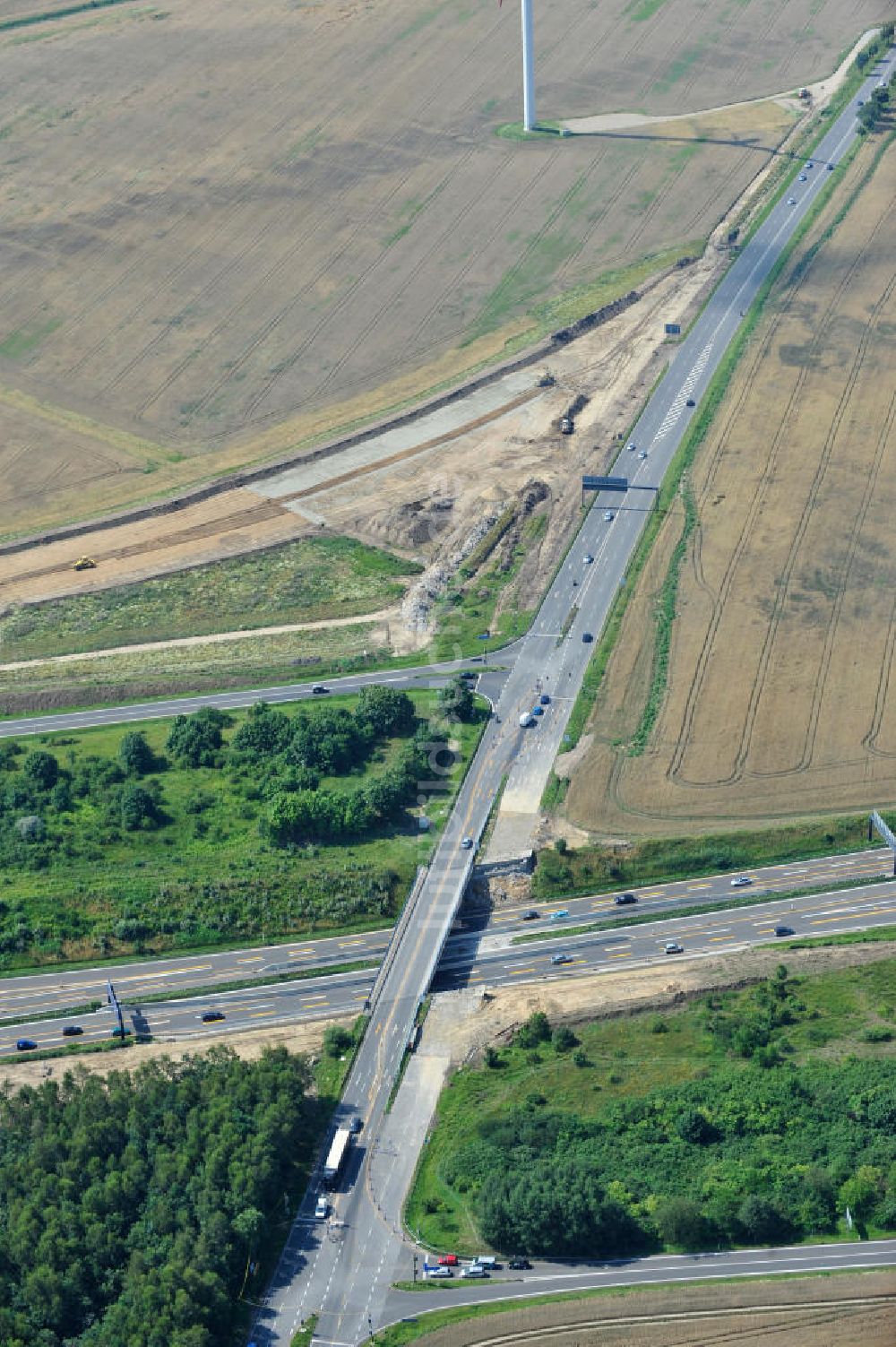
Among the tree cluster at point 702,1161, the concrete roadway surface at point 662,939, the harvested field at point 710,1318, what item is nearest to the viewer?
the harvested field at point 710,1318

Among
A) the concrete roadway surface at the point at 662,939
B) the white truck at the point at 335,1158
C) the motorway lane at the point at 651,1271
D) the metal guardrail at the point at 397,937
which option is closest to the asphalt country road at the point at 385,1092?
the metal guardrail at the point at 397,937

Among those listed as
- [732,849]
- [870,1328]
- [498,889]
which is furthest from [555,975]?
[870,1328]

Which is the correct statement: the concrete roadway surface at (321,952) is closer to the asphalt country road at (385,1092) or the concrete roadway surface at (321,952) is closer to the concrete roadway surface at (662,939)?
the concrete roadway surface at (662,939)

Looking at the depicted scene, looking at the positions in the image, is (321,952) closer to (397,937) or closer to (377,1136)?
(397,937)

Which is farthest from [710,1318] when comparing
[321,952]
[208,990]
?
[208,990]

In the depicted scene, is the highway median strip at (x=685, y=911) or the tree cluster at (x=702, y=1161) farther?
the highway median strip at (x=685, y=911)

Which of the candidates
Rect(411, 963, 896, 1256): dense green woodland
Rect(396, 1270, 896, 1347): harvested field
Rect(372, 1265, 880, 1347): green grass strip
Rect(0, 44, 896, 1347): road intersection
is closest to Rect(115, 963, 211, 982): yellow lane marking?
Rect(0, 44, 896, 1347): road intersection

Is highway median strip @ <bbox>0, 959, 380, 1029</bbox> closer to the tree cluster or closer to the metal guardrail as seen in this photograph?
the metal guardrail

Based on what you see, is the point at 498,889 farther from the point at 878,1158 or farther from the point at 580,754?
the point at 878,1158
